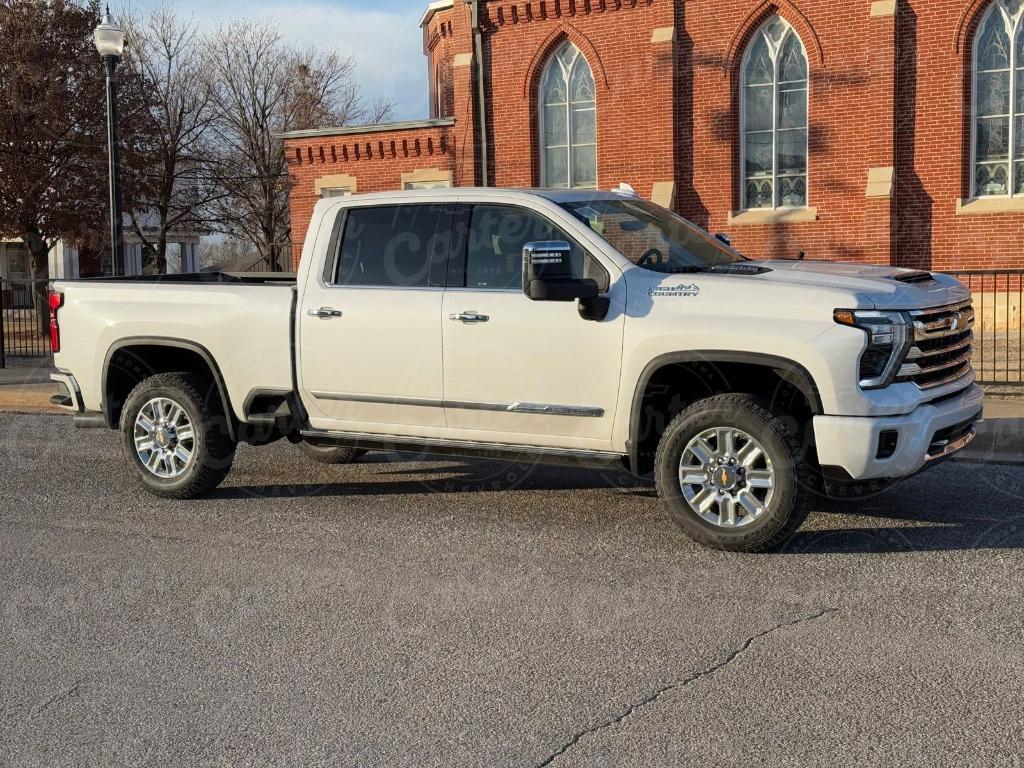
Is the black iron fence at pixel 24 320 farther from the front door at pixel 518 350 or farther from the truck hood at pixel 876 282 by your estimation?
the truck hood at pixel 876 282

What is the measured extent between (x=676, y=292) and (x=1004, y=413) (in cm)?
555

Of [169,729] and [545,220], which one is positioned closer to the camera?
[169,729]

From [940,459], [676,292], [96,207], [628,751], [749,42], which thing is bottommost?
[628,751]

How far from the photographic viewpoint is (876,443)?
5.89 meters

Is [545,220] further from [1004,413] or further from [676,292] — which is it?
[1004,413]

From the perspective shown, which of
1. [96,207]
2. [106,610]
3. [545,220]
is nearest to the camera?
[106,610]

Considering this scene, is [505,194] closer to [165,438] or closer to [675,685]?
[165,438]

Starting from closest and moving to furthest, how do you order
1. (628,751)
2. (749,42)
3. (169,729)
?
1. (628,751)
2. (169,729)
3. (749,42)

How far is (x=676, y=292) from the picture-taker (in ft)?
21.0

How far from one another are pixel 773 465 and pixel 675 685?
6.72ft

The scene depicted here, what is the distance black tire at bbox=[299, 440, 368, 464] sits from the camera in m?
9.31

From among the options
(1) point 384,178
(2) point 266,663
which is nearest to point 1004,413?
(2) point 266,663

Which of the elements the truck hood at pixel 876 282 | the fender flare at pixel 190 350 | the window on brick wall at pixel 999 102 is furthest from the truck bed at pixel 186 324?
the window on brick wall at pixel 999 102

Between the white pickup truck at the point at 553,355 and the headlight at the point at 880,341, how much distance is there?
0.01m
